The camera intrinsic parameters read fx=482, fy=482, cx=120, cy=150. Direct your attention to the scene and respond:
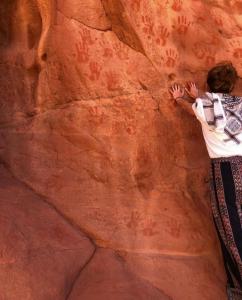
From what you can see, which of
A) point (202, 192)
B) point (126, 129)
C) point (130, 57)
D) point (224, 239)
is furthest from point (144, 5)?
point (224, 239)

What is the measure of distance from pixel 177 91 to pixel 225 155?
0.64m

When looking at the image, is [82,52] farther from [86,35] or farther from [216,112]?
[216,112]

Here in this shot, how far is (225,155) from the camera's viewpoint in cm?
301

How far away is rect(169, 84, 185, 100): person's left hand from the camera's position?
3379 mm

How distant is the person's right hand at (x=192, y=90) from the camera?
10.9 feet

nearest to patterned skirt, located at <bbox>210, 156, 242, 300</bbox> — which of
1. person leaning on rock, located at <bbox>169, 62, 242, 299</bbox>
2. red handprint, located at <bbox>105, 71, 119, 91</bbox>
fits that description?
person leaning on rock, located at <bbox>169, 62, 242, 299</bbox>

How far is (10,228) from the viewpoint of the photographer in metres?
3.22

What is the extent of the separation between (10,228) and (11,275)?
0.34 meters

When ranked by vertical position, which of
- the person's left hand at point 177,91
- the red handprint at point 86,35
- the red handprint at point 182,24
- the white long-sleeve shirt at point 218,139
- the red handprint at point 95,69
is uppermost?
the red handprint at point 182,24

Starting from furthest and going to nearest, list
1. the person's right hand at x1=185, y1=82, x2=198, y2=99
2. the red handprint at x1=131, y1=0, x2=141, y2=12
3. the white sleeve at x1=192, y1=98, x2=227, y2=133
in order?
the red handprint at x1=131, y1=0, x2=141, y2=12 → the person's right hand at x1=185, y1=82, x2=198, y2=99 → the white sleeve at x1=192, y1=98, x2=227, y2=133

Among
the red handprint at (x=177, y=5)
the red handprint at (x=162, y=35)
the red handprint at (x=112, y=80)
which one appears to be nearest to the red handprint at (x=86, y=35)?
the red handprint at (x=112, y=80)

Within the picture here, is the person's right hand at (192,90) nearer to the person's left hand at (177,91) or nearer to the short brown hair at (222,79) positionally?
the person's left hand at (177,91)

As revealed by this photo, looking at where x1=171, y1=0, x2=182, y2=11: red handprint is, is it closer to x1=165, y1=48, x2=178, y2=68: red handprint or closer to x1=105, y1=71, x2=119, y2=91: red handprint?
x1=165, y1=48, x2=178, y2=68: red handprint

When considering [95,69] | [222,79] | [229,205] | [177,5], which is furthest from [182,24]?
[229,205]
